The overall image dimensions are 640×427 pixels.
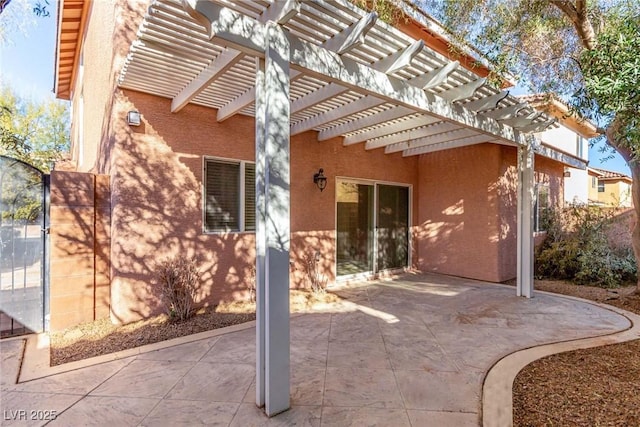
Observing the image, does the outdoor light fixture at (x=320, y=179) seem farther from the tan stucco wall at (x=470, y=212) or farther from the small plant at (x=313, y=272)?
the tan stucco wall at (x=470, y=212)

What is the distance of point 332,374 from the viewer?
345cm

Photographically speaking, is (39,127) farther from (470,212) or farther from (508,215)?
(508,215)

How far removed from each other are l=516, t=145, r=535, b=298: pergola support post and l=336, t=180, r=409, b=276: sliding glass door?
10.1 feet

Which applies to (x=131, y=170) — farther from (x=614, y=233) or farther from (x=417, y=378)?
(x=614, y=233)

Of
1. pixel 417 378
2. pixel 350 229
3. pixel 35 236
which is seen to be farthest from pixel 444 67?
pixel 35 236

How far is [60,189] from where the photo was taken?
465 cm

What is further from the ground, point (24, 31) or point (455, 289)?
point (24, 31)

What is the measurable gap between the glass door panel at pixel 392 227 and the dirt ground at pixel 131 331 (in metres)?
3.39

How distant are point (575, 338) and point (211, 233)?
18.9 ft

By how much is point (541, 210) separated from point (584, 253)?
1.97 meters

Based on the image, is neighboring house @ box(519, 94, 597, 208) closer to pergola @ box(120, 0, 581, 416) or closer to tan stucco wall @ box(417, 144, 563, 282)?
tan stucco wall @ box(417, 144, 563, 282)

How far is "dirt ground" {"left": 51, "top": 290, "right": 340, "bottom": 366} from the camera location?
13.3 feet

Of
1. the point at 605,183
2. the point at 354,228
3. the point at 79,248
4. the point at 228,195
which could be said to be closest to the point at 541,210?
the point at 354,228

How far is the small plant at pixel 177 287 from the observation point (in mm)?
4945
